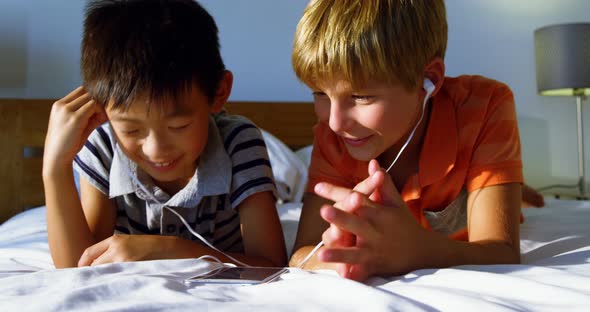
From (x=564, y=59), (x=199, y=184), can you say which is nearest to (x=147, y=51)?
(x=199, y=184)

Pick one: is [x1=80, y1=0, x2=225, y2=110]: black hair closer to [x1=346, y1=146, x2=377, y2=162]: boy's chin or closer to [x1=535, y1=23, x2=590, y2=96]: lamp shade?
[x1=346, y1=146, x2=377, y2=162]: boy's chin

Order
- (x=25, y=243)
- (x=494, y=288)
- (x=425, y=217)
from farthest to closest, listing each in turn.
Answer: (x=25, y=243)
(x=425, y=217)
(x=494, y=288)

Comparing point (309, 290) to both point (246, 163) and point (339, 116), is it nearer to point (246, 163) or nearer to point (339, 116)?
point (339, 116)

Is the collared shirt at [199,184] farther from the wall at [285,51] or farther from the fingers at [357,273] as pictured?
the wall at [285,51]

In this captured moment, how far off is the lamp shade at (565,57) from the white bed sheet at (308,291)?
189 cm

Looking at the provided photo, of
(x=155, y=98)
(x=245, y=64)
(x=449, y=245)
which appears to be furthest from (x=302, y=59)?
(x=245, y=64)

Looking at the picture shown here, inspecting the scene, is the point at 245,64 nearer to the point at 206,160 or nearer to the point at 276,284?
the point at 206,160

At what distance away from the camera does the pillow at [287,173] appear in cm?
189

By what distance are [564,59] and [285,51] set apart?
1.27 meters

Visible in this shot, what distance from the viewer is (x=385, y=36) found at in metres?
0.78

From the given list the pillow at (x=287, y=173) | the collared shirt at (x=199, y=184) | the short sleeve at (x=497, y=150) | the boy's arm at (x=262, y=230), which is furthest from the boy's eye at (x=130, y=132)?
the pillow at (x=287, y=173)

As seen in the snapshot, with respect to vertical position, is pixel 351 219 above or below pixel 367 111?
below

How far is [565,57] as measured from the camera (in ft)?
7.84

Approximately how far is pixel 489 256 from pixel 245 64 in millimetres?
1874
